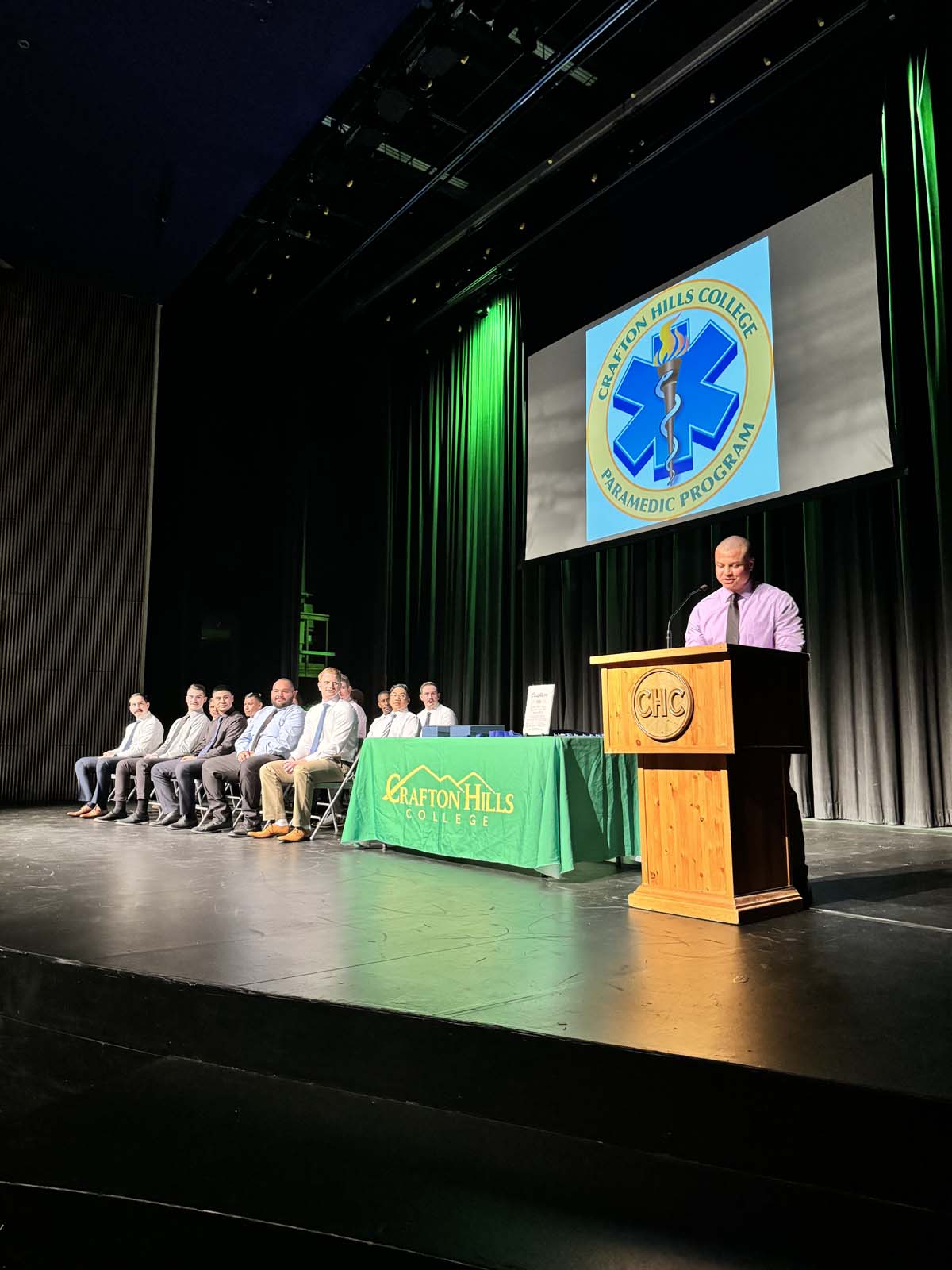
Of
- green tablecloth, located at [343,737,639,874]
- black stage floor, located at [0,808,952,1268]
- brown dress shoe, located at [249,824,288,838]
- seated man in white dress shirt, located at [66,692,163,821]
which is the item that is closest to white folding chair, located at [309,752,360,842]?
brown dress shoe, located at [249,824,288,838]

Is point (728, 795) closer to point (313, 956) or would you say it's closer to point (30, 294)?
point (313, 956)

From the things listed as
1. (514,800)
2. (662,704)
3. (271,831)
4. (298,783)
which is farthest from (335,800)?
(662,704)

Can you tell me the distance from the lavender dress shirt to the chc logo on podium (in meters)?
0.40

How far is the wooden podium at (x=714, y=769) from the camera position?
2766mm

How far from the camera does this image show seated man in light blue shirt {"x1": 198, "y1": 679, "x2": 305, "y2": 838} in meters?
5.65

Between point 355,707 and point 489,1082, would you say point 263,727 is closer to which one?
point 355,707

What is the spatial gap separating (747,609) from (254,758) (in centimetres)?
356

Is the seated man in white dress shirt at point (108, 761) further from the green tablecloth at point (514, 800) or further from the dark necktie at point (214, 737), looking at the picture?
the green tablecloth at point (514, 800)

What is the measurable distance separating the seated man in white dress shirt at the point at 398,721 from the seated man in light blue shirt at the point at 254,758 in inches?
28.7

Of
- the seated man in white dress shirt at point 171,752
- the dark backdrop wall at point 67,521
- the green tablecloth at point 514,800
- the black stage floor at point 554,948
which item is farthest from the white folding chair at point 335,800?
the dark backdrop wall at point 67,521

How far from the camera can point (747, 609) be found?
3.33 metres

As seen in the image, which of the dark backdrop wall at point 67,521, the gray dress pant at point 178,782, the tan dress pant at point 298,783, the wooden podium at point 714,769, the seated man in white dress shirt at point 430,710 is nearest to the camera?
the wooden podium at point 714,769

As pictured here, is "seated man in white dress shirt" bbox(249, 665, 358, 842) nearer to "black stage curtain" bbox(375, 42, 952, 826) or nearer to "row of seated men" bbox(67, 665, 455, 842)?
"row of seated men" bbox(67, 665, 455, 842)

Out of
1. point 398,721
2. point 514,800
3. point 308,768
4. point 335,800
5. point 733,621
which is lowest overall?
point 335,800
